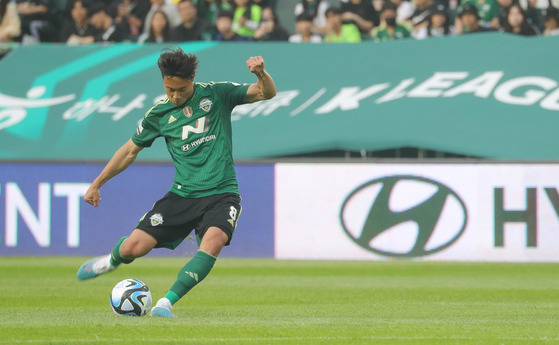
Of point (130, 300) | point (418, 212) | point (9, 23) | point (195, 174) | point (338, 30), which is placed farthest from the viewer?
point (9, 23)

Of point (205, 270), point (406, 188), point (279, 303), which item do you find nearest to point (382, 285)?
point (279, 303)

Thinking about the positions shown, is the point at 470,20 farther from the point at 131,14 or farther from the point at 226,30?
the point at 131,14

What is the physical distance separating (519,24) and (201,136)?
31.6ft

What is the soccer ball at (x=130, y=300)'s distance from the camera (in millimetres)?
7934

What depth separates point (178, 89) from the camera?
25.7 ft

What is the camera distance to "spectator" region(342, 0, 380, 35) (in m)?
17.1

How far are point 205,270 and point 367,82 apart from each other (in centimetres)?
884

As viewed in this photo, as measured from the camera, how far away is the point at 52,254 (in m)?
15.2

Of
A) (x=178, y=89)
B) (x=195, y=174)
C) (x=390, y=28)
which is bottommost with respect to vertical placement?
(x=390, y=28)

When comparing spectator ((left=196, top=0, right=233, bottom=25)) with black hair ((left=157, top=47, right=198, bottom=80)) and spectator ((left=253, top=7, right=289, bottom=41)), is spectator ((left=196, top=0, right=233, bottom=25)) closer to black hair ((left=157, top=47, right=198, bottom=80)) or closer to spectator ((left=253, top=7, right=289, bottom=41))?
spectator ((left=253, top=7, right=289, bottom=41))

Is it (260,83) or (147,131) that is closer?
(260,83)

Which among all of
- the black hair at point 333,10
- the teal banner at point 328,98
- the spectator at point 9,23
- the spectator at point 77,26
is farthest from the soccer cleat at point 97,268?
the spectator at point 9,23

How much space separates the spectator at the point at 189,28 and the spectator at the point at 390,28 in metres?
2.88

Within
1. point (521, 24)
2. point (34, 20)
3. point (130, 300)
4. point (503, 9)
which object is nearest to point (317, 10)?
point (503, 9)
